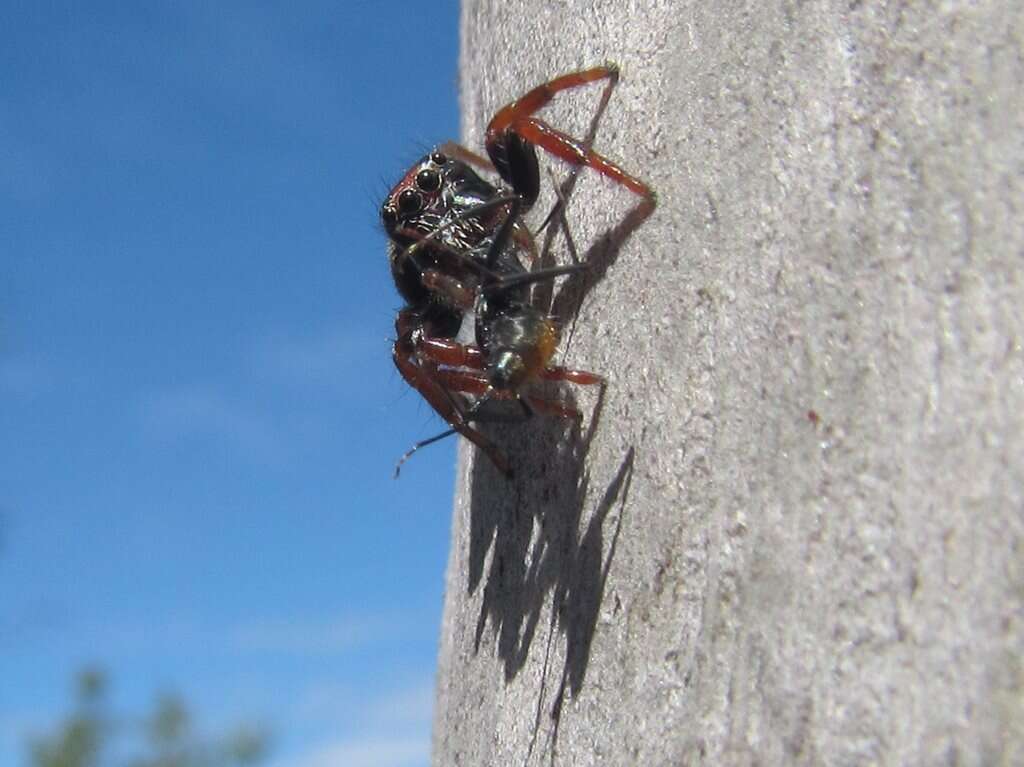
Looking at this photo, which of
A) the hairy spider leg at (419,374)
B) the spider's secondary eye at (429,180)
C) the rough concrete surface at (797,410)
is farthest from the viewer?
the spider's secondary eye at (429,180)

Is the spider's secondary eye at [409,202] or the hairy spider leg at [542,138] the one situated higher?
the spider's secondary eye at [409,202]

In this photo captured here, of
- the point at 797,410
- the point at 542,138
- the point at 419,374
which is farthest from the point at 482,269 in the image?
the point at 797,410

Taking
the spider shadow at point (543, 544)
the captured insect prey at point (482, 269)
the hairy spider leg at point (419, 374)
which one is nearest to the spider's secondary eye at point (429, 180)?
the captured insect prey at point (482, 269)

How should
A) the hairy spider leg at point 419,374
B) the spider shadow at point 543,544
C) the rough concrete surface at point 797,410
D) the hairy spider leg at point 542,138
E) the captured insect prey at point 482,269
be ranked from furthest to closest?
the hairy spider leg at point 419,374 < the captured insect prey at point 482,269 < the hairy spider leg at point 542,138 < the spider shadow at point 543,544 < the rough concrete surface at point 797,410

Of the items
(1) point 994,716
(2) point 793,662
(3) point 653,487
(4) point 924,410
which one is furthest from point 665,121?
(1) point 994,716

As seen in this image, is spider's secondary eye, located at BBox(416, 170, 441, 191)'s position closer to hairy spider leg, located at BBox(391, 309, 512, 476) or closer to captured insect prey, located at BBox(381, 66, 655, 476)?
captured insect prey, located at BBox(381, 66, 655, 476)

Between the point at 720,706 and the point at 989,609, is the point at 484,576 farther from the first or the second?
the point at 989,609

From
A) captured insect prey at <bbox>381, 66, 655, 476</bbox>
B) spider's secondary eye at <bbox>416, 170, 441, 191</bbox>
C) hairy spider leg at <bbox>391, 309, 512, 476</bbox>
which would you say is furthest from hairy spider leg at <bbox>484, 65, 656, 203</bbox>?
hairy spider leg at <bbox>391, 309, 512, 476</bbox>

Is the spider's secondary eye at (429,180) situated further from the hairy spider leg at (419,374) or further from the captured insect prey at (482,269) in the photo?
the hairy spider leg at (419,374)
